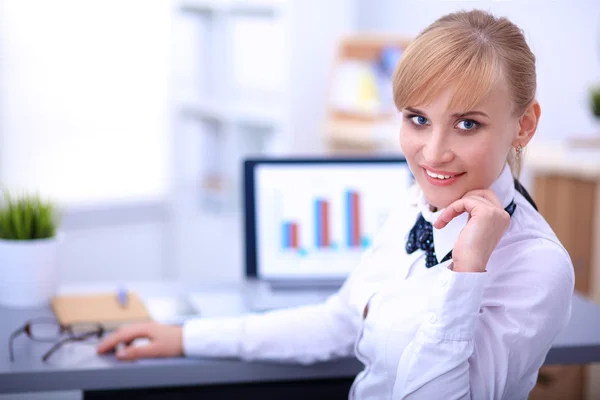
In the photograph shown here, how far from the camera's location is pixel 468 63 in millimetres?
1144

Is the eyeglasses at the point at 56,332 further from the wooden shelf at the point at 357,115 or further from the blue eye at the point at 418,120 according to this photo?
the wooden shelf at the point at 357,115

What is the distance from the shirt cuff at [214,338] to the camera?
152 cm

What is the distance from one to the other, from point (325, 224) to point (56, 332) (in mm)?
702

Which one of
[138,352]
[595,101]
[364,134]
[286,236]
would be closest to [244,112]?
[364,134]

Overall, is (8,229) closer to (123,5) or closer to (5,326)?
(5,326)

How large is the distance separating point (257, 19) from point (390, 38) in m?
0.67

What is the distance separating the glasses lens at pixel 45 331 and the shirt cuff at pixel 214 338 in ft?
0.99

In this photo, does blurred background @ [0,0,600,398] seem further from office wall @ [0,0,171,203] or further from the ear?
the ear

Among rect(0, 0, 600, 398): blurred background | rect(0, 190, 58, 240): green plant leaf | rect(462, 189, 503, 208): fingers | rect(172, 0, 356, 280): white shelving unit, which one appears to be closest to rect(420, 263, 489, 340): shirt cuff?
rect(462, 189, 503, 208): fingers

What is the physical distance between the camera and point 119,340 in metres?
1.54

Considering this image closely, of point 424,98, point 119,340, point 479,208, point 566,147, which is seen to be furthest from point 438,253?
point 566,147

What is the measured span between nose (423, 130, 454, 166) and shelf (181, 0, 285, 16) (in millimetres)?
2564

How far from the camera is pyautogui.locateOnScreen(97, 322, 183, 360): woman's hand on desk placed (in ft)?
4.96

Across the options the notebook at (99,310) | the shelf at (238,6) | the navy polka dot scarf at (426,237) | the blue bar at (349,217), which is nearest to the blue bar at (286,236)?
the blue bar at (349,217)
